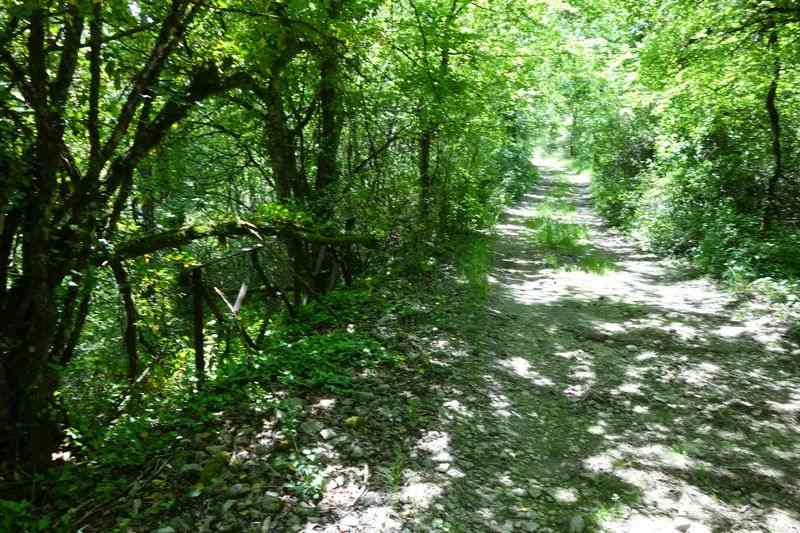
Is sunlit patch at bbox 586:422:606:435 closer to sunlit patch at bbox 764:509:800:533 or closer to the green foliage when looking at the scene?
sunlit patch at bbox 764:509:800:533

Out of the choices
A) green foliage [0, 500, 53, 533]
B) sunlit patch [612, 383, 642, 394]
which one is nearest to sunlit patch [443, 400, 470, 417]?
sunlit patch [612, 383, 642, 394]

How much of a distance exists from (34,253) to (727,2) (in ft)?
37.1

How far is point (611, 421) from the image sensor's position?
509 centimetres

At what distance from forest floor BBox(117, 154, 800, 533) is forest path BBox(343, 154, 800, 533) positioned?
17 mm

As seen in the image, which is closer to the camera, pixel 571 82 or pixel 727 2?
pixel 727 2

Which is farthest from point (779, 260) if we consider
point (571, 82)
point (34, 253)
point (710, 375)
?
point (571, 82)

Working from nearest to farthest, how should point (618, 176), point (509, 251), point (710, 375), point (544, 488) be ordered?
point (544, 488), point (710, 375), point (509, 251), point (618, 176)

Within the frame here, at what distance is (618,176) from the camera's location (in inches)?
770

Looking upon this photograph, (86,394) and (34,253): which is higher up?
(34,253)

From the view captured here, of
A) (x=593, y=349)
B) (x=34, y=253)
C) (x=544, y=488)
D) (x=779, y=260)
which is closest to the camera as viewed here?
(x=34, y=253)

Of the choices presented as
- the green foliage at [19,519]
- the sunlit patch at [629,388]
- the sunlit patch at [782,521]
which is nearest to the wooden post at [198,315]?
the green foliage at [19,519]

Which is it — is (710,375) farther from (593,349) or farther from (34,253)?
(34,253)

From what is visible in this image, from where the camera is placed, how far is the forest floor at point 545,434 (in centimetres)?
364

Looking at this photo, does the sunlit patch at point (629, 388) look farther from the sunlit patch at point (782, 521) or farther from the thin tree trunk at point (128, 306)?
the thin tree trunk at point (128, 306)
